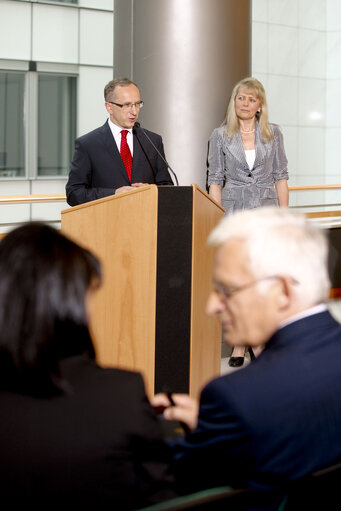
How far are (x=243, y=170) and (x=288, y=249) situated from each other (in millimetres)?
3271

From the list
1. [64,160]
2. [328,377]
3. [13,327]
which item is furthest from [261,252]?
[64,160]

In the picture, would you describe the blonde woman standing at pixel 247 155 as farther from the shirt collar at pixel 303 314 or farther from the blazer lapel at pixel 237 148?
the shirt collar at pixel 303 314

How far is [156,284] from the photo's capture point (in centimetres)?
314

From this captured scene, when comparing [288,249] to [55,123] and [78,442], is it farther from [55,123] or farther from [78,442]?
[55,123]

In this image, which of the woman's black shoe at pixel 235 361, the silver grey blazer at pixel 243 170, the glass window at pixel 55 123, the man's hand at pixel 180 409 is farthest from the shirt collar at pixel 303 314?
the glass window at pixel 55 123

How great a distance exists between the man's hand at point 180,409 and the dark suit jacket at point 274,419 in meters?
0.28

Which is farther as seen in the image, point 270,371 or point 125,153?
point 125,153

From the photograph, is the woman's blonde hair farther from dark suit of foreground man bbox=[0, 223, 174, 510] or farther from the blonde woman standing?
dark suit of foreground man bbox=[0, 223, 174, 510]

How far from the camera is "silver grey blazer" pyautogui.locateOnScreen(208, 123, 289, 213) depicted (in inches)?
189

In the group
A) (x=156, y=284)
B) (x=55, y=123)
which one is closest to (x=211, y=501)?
(x=156, y=284)

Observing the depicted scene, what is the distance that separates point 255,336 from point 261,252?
0.19 metres

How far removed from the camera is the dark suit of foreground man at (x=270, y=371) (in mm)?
1409

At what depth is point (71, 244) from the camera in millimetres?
1453

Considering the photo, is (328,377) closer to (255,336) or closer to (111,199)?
(255,336)
